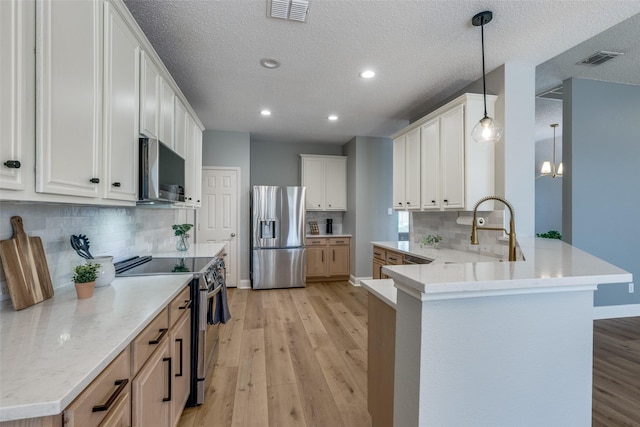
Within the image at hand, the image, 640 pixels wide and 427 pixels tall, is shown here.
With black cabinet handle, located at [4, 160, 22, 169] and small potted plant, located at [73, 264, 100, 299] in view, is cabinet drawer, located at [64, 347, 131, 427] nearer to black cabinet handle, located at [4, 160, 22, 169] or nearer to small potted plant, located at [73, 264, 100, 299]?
small potted plant, located at [73, 264, 100, 299]

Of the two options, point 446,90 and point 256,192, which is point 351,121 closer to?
point 446,90

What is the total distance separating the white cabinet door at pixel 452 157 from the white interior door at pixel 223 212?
3.36 metres

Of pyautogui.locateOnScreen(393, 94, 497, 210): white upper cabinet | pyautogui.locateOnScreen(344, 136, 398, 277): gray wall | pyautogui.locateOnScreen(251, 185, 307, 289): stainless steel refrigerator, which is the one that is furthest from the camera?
pyautogui.locateOnScreen(344, 136, 398, 277): gray wall

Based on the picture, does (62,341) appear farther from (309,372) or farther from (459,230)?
(459,230)

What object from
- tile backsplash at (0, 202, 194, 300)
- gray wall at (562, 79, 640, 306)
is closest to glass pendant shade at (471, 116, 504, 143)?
gray wall at (562, 79, 640, 306)

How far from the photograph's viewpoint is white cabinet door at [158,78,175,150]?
224 centimetres

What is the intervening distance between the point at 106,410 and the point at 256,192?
13.8ft

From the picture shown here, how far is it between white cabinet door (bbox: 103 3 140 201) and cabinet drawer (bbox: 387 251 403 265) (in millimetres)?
2611

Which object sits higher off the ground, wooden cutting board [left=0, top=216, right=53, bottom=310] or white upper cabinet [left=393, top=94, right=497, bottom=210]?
white upper cabinet [left=393, top=94, right=497, bottom=210]

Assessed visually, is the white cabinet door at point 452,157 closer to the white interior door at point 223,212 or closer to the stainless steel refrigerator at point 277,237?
the stainless steel refrigerator at point 277,237

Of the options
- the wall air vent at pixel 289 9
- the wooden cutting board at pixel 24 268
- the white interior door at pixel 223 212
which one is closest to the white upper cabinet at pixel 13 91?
the wooden cutting board at pixel 24 268

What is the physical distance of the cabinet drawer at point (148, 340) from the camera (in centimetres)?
108

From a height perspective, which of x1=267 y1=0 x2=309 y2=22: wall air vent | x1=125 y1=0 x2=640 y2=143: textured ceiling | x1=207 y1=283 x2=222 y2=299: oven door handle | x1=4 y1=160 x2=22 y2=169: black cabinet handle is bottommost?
x1=207 y1=283 x2=222 y2=299: oven door handle

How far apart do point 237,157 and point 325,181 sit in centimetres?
172
